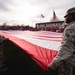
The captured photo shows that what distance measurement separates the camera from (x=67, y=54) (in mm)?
1998

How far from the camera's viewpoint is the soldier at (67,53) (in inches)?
77.1

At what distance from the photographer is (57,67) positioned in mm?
2035

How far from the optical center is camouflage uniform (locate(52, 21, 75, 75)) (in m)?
1.96

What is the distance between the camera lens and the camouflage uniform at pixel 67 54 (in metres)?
1.96

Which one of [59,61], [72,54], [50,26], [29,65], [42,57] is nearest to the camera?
[59,61]

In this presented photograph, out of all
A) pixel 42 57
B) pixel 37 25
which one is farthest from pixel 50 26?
pixel 42 57

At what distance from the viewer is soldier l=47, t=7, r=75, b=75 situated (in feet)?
6.43

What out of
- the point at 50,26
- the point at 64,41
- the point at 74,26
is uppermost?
the point at 74,26

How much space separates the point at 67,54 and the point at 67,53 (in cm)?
1

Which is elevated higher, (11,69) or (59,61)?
(59,61)

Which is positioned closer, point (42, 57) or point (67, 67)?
point (67, 67)

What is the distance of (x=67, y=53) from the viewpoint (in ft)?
6.56

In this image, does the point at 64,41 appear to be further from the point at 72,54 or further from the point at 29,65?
the point at 29,65

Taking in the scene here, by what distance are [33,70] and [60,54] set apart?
350 centimetres
